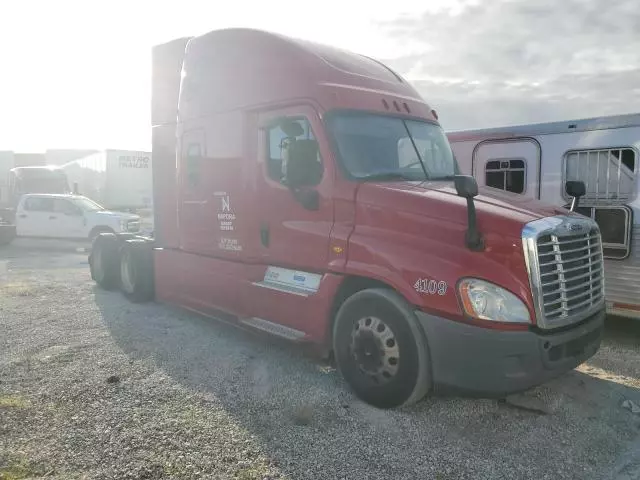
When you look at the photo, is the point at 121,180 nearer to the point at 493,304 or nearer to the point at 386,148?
the point at 386,148

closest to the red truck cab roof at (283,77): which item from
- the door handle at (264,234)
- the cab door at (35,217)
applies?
the door handle at (264,234)

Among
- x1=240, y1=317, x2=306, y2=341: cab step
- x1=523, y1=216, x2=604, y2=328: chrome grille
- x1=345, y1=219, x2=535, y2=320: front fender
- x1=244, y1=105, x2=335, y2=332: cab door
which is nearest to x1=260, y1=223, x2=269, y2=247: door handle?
x1=244, y1=105, x2=335, y2=332: cab door

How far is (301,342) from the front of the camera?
205 inches

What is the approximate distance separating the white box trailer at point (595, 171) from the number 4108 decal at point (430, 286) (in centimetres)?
290

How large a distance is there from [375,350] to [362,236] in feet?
3.18

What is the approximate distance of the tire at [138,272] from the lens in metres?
8.32

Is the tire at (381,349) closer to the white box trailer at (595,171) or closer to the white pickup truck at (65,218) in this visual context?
the white box trailer at (595,171)

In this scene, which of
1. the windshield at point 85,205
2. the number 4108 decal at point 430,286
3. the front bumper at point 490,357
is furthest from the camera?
the windshield at point 85,205

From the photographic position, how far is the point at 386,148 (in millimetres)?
5211

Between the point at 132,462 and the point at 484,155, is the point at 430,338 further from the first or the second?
the point at 484,155

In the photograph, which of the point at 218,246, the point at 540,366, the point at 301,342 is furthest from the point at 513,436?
the point at 218,246

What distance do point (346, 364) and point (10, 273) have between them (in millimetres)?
9867

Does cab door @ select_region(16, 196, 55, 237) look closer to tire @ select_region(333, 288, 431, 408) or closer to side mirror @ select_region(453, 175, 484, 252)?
tire @ select_region(333, 288, 431, 408)

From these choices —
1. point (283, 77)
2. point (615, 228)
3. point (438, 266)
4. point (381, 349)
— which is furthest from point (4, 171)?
point (438, 266)
